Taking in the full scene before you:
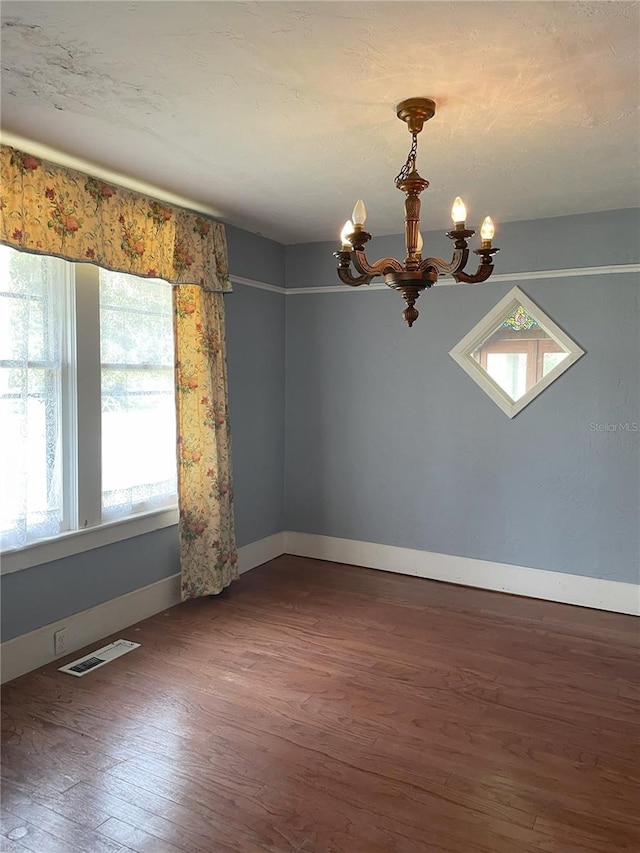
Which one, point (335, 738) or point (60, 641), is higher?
point (60, 641)

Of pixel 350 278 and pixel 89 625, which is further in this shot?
pixel 89 625

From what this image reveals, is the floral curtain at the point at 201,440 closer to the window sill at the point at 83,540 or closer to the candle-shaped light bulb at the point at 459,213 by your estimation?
the window sill at the point at 83,540

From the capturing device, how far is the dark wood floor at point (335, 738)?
199cm

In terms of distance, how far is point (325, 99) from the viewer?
88.2 inches

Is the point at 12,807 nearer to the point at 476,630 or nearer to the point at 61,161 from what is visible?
the point at 476,630

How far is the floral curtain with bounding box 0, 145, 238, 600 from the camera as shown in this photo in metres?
3.00

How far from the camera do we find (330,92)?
7.17 feet

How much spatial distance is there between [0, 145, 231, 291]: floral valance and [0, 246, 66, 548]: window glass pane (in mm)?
156

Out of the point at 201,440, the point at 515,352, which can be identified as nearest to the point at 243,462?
the point at 201,440

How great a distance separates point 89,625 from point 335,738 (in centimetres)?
150

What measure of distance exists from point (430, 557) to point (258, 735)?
222cm

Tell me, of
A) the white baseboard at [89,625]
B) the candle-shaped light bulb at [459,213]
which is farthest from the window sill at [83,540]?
the candle-shaped light bulb at [459,213]
